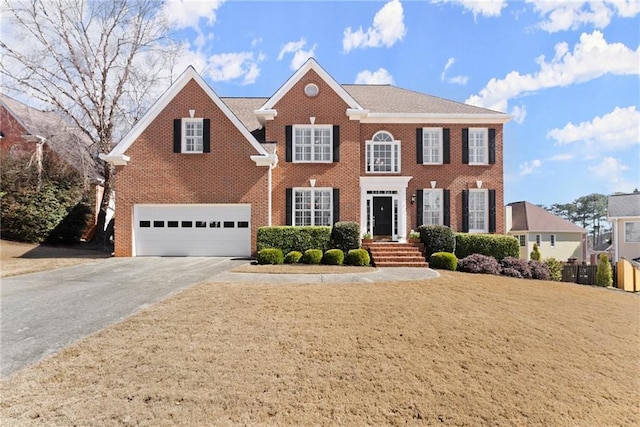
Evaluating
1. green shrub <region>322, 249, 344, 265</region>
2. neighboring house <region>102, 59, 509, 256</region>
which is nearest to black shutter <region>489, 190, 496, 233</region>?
neighboring house <region>102, 59, 509, 256</region>

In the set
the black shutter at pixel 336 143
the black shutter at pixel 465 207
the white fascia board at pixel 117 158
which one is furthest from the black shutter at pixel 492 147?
the white fascia board at pixel 117 158

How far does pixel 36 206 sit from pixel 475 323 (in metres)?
22.4

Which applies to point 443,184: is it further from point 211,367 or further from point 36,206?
point 36,206

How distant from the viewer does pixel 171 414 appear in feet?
12.7

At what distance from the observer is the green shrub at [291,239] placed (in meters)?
14.6

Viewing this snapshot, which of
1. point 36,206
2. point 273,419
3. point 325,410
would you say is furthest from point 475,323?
point 36,206

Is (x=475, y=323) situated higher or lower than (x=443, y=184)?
lower

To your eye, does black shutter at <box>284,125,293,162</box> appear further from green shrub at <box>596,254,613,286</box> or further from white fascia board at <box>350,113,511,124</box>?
green shrub at <box>596,254,613,286</box>

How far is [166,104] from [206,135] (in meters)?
2.27

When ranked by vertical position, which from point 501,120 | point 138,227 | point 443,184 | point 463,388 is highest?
point 501,120

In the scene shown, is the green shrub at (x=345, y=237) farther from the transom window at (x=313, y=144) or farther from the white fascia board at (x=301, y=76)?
the white fascia board at (x=301, y=76)

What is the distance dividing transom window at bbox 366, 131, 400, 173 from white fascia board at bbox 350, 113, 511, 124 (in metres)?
0.77

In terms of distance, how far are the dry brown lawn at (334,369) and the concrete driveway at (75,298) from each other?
0.54 metres

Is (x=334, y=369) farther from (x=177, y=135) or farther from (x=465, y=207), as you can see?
(x=465, y=207)
